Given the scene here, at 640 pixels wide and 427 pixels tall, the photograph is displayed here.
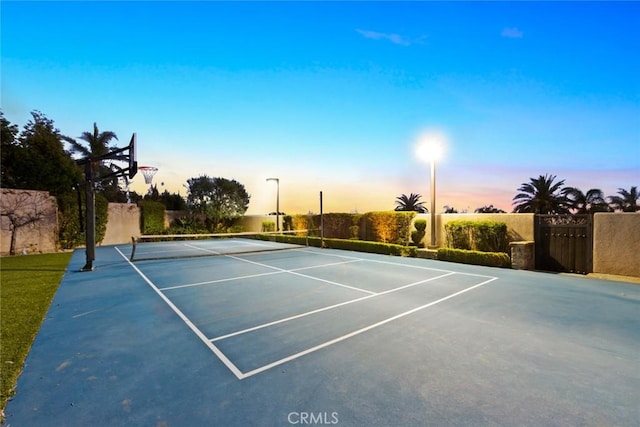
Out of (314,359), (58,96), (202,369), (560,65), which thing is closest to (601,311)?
(314,359)

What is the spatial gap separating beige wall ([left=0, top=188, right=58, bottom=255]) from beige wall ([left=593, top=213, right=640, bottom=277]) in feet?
89.5

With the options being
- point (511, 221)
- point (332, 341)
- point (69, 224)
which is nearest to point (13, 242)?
point (69, 224)

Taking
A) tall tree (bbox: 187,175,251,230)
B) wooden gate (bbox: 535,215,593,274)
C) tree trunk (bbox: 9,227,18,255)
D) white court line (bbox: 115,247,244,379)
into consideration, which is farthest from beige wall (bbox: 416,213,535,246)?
tree trunk (bbox: 9,227,18,255)

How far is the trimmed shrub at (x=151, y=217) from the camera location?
81.1 feet

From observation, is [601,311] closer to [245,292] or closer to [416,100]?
[245,292]

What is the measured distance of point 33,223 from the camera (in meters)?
16.8

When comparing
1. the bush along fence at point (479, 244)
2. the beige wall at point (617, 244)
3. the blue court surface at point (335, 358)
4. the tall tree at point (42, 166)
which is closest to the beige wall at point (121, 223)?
the tall tree at point (42, 166)

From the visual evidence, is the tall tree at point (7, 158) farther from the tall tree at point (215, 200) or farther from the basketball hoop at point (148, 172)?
the tall tree at point (215, 200)

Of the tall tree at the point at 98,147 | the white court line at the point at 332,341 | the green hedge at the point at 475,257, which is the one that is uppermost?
the tall tree at the point at 98,147

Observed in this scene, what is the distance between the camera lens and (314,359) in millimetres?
4031

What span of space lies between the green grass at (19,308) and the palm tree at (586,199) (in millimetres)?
31086

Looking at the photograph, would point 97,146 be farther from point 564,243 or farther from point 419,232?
point 564,243

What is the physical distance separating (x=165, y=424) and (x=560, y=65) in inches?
573

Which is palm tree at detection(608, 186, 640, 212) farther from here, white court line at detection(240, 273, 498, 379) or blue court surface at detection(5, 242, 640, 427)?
white court line at detection(240, 273, 498, 379)
